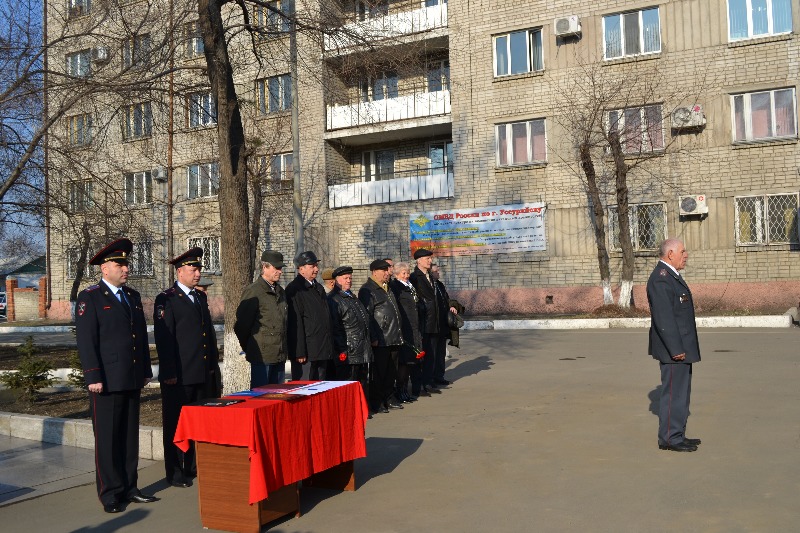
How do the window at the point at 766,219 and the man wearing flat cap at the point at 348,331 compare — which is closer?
the man wearing flat cap at the point at 348,331

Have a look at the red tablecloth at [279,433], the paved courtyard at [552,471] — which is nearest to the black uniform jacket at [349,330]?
the paved courtyard at [552,471]

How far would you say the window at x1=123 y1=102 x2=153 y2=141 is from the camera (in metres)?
12.5

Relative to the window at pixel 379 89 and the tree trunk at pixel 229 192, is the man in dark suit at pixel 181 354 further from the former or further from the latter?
the window at pixel 379 89

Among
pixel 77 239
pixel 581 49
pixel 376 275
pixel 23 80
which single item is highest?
pixel 581 49

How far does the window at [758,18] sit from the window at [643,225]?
18.0ft

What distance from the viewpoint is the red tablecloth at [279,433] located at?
5.19 metres

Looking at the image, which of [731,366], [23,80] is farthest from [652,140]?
[23,80]

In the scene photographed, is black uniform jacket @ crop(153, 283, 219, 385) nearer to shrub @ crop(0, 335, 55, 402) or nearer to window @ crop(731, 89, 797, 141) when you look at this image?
shrub @ crop(0, 335, 55, 402)

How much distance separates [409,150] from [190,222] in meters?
9.44

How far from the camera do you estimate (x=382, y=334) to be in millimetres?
9711

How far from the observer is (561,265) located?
85.7 feet

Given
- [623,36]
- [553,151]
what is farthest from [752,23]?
[553,151]

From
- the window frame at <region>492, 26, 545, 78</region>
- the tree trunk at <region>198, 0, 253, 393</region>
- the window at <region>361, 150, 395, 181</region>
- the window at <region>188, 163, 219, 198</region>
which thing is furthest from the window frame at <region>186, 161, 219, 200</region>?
the tree trunk at <region>198, 0, 253, 393</region>

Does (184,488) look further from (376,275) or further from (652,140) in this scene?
(652,140)
